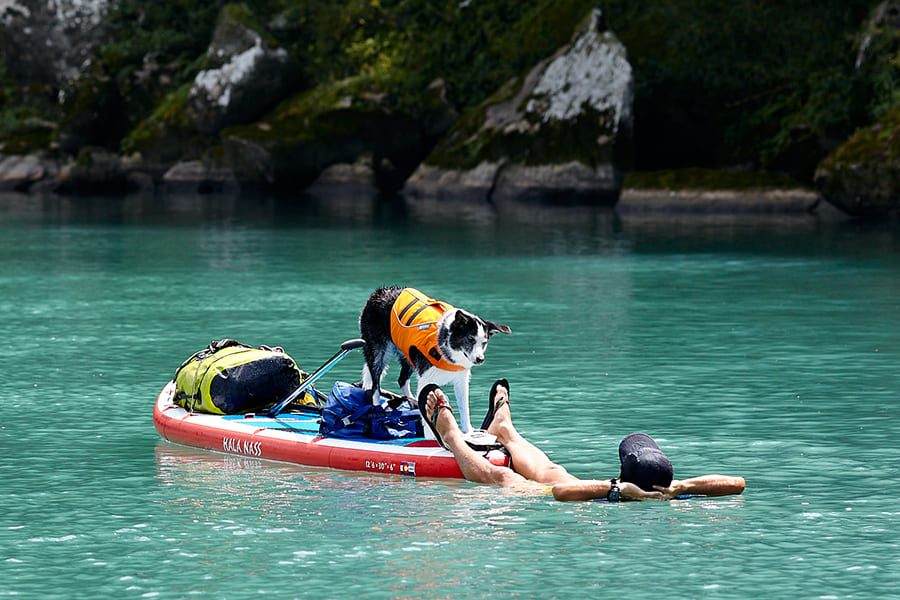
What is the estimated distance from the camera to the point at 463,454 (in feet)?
30.2

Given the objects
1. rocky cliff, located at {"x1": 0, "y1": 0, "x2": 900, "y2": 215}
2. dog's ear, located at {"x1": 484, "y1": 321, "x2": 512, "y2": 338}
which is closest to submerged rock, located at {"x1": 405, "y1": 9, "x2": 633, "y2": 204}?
rocky cliff, located at {"x1": 0, "y1": 0, "x2": 900, "y2": 215}

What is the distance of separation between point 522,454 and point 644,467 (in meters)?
0.93

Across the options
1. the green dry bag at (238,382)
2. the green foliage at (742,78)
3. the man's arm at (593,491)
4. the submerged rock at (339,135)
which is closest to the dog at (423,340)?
the green dry bag at (238,382)

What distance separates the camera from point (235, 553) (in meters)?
A: 7.85

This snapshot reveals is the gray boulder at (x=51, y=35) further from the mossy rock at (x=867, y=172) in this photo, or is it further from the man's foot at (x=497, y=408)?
the man's foot at (x=497, y=408)

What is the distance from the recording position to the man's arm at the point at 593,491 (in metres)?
8.70

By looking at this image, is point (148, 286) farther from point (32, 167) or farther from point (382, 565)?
point (32, 167)

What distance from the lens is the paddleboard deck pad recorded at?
369 inches

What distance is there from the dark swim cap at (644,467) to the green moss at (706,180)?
30.7 meters

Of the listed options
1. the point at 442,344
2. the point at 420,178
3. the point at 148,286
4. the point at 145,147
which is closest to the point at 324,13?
the point at 145,147

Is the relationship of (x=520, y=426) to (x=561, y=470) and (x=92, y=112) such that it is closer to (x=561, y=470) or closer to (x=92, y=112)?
(x=561, y=470)

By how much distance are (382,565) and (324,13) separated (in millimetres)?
50291

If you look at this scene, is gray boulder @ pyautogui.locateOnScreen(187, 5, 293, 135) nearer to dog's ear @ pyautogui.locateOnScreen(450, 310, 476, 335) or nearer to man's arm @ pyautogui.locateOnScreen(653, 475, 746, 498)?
dog's ear @ pyautogui.locateOnScreen(450, 310, 476, 335)

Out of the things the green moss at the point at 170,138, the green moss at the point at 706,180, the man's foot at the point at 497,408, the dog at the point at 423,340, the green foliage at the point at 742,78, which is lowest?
the man's foot at the point at 497,408
